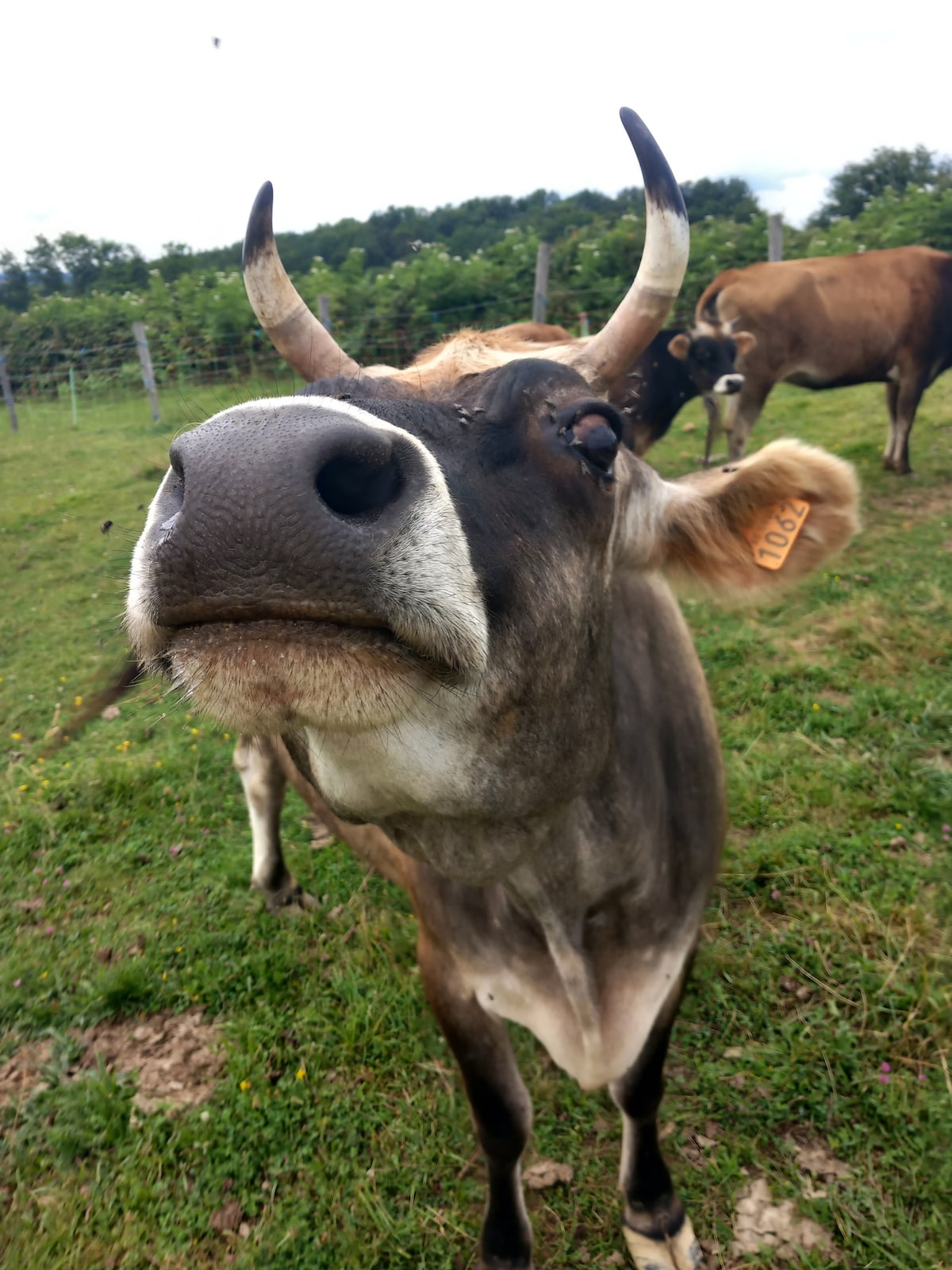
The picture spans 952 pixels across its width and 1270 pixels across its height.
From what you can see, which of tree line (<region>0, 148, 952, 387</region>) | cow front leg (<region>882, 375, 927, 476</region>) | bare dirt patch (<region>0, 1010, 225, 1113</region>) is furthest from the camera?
tree line (<region>0, 148, 952, 387</region>)

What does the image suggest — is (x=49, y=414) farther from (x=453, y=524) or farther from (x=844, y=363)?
(x=453, y=524)

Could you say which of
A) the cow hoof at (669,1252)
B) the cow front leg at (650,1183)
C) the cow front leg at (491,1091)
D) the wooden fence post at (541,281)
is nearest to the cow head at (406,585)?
the cow front leg at (491,1091)

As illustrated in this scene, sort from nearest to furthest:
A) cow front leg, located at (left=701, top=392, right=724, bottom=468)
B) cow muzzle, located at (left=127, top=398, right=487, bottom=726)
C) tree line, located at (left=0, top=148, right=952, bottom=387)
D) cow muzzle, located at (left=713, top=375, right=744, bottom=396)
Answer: cow muzzle, located at (left=127, top=398, right=487, bottom=726) < cow muzzle, located at (left=713, top=375, right=744, bottom=396) < cow front leg, located at (left=701, top=392, right=724, bottom=468) < tree line, located at (left=0, top=148, right=952, bottom=387)

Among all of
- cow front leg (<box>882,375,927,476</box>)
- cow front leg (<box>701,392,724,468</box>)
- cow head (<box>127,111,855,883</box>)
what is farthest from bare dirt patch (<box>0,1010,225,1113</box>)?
cow front leg (<box>882,375,927,476</box>)

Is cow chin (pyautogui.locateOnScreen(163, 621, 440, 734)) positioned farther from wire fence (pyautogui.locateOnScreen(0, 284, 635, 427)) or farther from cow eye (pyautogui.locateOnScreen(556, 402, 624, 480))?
wire fence (pyautogui.locateOnScreen(0, 284, 635, 427))

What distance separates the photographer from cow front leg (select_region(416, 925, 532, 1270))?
2.33 metres

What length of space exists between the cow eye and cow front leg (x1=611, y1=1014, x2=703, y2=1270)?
173 cm

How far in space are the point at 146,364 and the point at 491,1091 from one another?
16.9m

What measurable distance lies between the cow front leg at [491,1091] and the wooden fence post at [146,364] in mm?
16476

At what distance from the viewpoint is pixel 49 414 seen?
1934 cm

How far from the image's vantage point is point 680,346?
29.0ft

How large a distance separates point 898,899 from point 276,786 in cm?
283

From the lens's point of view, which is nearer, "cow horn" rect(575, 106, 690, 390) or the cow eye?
the cow eye

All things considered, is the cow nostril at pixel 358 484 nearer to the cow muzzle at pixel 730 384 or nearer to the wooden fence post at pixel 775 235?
the cow muzzle at pixel 730 384
